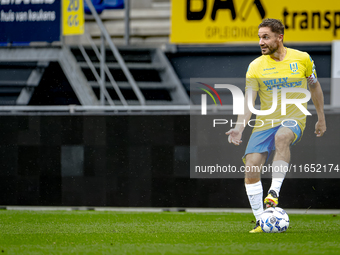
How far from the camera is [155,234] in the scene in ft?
22.9

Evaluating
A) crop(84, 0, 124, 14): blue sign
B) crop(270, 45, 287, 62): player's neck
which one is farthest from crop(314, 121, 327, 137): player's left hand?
crop(84, 0, 124, 14): blue sign

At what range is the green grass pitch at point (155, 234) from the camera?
19.0ft

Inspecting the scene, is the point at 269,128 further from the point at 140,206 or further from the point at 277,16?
the point at 277,16

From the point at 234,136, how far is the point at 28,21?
17.8 ft

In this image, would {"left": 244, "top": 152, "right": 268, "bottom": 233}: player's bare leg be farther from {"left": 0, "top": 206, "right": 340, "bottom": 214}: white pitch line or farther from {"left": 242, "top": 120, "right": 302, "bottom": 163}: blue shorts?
{"left": 0, "top": 206, "right": 340, "bottom": 214}: white pitch line

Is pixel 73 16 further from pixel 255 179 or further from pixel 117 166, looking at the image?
pixel 255 179

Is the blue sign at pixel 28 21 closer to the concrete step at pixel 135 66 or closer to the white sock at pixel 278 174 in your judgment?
the concrete step at pixel 135 66

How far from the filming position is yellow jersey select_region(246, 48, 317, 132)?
295 inches

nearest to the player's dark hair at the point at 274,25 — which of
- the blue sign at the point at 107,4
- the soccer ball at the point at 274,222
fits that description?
the soccer ball at the point at 274,222

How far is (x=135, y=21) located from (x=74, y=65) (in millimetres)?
2327

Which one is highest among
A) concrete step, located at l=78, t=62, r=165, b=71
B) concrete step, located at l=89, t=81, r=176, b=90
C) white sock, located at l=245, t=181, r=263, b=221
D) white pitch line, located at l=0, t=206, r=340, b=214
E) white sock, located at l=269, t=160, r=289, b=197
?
concrete step, located at l=78, t=62, r=165, b=71

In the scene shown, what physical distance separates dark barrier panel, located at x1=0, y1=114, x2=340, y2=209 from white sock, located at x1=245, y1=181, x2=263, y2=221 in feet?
4.68

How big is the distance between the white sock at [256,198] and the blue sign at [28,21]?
596cm

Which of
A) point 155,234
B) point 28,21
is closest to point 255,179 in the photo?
point 155,234
